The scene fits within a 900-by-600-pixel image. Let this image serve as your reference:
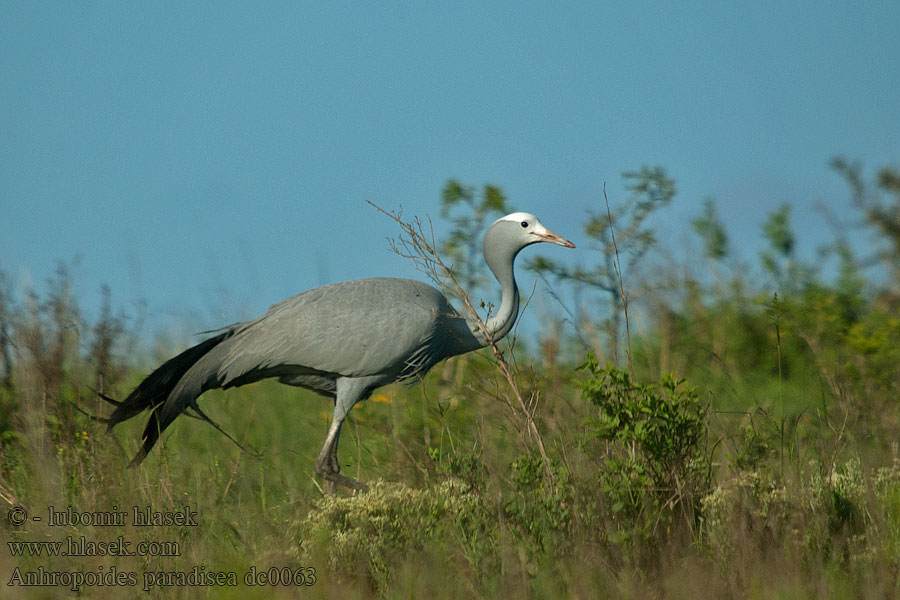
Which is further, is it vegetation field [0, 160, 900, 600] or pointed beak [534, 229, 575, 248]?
pointed beak [534, 229, 575, 248]

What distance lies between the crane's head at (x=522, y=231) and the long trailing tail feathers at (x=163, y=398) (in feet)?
6.15

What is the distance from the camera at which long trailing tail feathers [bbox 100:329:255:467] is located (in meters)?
5.73

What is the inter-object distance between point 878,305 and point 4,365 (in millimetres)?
7403

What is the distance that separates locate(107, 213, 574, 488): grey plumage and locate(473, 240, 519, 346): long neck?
0.24 metres

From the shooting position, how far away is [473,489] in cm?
459

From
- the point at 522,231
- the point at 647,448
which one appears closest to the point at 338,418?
the point at 522,231

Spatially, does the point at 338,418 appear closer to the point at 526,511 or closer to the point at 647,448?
the point at 526,511

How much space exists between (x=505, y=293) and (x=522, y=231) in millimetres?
426

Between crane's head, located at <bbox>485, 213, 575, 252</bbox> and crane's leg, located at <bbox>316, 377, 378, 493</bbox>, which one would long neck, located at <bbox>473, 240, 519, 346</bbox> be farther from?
crane's leg, located at <bbox>316, 377, 378, 493</bbox>

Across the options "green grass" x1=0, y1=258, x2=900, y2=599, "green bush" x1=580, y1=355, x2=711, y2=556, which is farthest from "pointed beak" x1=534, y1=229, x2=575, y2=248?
"green bush" x1=580, y1=355, x2=711, y2=556

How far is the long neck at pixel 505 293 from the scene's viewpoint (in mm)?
6336

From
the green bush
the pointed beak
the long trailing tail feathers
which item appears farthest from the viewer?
the pointed beak

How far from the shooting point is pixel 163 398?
6031mm

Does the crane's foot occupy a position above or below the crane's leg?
below
